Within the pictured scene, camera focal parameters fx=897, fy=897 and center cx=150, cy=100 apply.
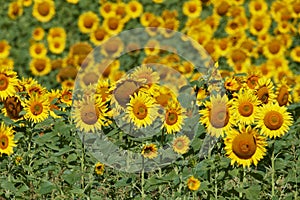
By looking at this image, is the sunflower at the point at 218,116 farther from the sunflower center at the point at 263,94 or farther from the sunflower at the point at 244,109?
the sunflower center at the point at 263,94

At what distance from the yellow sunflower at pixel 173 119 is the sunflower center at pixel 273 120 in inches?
16.9

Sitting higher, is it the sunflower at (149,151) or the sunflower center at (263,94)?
the sunflower center at (263,94)

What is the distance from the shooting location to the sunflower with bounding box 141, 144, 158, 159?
4.41 m

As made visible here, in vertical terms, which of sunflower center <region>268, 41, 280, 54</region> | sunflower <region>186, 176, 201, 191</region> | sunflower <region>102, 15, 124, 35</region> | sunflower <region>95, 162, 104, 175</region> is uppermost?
sunflower <region>102, 15, 124, 35</region>

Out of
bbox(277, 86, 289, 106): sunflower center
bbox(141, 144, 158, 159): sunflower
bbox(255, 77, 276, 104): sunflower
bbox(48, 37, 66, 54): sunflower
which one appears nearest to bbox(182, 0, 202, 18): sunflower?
bbox(48, 37, 66, 54): sunflower

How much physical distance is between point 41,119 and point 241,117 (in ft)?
3.45

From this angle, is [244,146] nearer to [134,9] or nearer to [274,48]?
[274,48]

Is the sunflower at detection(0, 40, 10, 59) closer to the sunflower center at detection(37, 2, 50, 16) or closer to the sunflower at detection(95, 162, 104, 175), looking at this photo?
the sunflower center at detection(37, 2, 50, 16)

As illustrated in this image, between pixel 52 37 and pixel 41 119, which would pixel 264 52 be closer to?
pixel 52 37

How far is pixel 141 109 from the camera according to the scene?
14.6ft

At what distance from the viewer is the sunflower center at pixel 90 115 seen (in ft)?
14.6

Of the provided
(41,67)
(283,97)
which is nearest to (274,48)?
(41,67)

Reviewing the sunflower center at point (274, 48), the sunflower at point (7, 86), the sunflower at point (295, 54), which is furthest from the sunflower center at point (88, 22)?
the sunflower at point (7, 86)

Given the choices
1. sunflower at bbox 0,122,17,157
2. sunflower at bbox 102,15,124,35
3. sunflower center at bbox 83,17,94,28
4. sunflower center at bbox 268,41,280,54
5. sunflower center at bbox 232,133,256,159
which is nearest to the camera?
sunflower center at bbox 232,133,256,159
